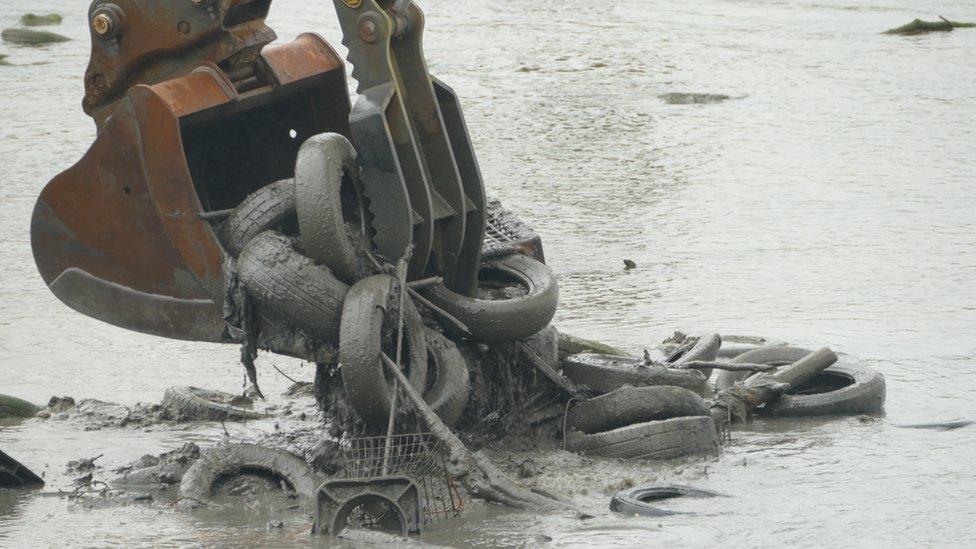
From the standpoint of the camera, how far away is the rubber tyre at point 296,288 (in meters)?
6.14

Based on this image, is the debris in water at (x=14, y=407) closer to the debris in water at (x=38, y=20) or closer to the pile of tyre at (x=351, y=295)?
the pile of tyre at (x=351, y=295)

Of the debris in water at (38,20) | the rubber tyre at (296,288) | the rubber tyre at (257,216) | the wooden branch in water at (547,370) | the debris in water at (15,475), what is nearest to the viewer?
the rubber tyre at (296,288)

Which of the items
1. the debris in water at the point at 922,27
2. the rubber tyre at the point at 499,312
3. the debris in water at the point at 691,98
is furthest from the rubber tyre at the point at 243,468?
the debris in water at the point at 922,27

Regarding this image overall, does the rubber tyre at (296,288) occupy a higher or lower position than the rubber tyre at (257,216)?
lower

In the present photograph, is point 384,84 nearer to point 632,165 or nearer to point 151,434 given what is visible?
point 151,434

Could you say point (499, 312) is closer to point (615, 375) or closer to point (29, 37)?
point (615, 375)

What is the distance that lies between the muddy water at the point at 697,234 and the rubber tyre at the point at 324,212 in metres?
1.13

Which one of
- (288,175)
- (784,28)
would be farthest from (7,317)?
(784,28)

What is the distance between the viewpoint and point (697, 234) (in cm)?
1103

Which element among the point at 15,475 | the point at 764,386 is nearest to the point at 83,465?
the point at 15,475

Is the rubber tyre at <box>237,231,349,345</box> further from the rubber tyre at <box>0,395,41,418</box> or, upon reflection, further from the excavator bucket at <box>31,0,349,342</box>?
the rubber tyre at <box>0,395,41,418</box>

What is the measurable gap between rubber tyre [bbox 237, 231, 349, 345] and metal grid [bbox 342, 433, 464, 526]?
52 cm

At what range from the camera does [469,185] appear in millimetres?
7191

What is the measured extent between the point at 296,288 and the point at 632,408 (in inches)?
71.0
